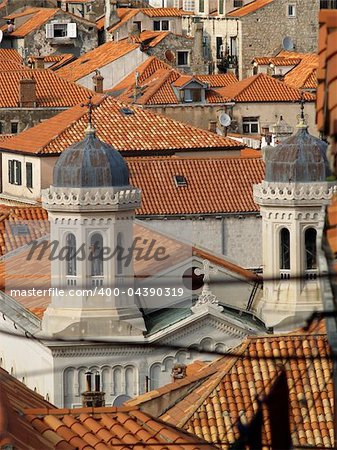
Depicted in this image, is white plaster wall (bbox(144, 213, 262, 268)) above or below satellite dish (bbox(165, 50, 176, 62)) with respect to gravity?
above

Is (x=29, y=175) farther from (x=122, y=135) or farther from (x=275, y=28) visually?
(x=275, y=28)

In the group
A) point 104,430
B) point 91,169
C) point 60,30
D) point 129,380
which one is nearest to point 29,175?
point 91,169

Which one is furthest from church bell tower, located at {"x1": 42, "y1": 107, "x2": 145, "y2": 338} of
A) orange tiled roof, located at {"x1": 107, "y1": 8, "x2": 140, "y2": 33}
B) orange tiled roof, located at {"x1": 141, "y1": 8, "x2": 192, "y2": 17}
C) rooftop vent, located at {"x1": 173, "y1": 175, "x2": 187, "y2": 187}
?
orange tiled roof, located at {"x1": 141, "y1": 8, "x2": 192, "y2": 17}

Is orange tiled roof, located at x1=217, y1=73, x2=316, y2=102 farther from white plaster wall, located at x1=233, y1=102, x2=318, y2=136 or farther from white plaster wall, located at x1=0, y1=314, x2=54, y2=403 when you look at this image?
white plaster wall, located at x1=0, y1=314, x2=54, y2=403

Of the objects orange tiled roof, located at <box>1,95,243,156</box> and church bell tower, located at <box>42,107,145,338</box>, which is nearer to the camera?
church bell tower, located at <box>42,107,145,338</box>

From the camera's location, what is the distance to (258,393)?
21.0 m

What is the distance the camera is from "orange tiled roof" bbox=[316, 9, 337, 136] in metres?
11.0

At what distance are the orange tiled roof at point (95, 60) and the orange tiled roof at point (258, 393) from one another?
1993 inches

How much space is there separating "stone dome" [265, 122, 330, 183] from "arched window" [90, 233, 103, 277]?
2.72 m

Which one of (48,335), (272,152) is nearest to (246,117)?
(272,152)

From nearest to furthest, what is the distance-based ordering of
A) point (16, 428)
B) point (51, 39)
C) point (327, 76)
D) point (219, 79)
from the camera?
point (327, 76)
point (16, 428)
point (219, 79)
point (51, 39)

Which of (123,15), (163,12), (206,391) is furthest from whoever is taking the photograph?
(163,12)

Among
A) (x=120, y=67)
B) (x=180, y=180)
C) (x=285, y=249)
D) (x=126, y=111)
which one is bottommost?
(x=120, y=67)

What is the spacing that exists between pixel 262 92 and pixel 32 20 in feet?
71.2
